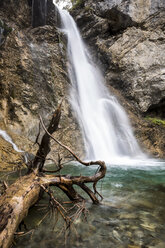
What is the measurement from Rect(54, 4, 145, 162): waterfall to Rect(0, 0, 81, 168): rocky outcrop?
3.20 feet

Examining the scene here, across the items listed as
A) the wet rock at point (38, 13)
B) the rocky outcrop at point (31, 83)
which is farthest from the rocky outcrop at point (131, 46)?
the rocky outcrop at point (31, 83)

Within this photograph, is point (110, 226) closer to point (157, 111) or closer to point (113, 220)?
point (113, 220)

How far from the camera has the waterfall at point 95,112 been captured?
9414 mm

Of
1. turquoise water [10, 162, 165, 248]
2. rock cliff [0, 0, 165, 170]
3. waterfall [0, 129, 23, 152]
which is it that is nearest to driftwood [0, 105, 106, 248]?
turquoise water [10, 162, 165, 248]

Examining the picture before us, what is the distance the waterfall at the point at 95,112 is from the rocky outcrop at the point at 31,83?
0.97 m

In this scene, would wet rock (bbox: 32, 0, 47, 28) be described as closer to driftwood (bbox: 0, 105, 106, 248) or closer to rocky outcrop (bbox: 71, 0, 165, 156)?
rocky outcrop (bbox: 71, 0, 165, 156)

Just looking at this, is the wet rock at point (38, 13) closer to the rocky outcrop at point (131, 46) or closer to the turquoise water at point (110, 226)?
the rocky outcrop at point (131, 46)

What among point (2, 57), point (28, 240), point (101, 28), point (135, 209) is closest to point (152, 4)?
point (101, 28)

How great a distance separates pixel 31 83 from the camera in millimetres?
8711

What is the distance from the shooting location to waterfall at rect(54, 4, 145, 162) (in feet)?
30.9

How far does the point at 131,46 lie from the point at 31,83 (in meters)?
10.0

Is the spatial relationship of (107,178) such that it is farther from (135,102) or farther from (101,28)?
(101,28)

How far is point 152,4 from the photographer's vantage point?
14.8m

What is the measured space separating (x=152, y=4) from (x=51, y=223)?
58.2 ft
